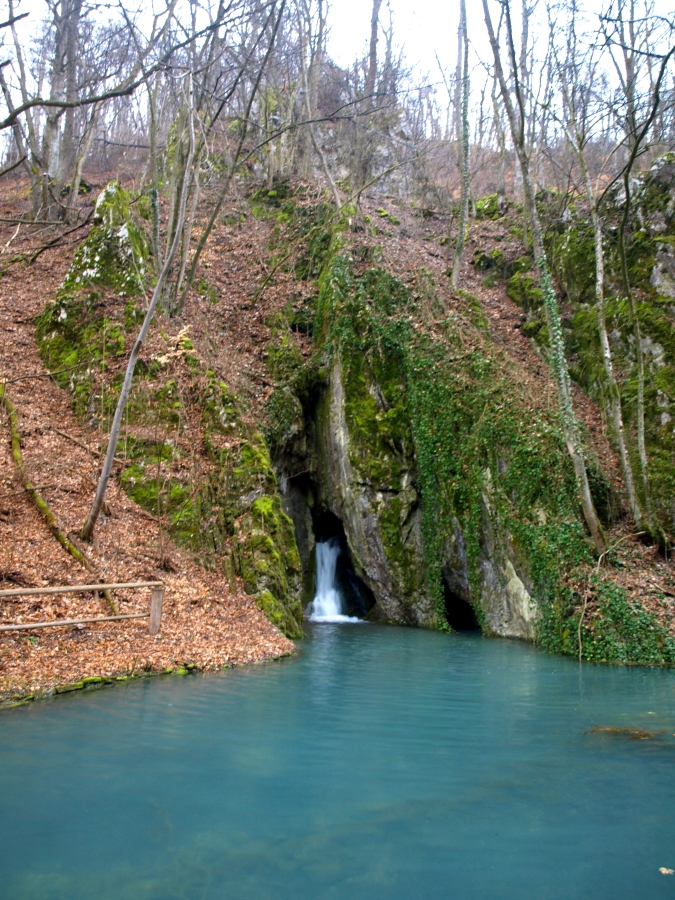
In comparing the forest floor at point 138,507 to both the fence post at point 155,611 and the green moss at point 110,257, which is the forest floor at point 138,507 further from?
the green moss at point 110,257

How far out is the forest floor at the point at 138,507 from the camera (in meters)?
8.91

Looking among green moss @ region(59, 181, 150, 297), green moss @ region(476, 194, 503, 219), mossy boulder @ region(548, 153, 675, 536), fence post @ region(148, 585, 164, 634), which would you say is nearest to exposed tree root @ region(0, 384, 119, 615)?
fence post @ region(148, 585, 164, 634)

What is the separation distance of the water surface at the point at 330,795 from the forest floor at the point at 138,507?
113cm

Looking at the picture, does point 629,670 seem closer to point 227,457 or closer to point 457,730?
point 457,730

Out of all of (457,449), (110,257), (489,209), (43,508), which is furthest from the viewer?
(489,209)

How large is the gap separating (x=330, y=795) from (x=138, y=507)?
9.30 metres

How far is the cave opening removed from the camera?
54.7 feet

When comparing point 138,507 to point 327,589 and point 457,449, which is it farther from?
point 457,449

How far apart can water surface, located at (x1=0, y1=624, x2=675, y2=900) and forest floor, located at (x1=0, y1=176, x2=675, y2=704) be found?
3.71 ft

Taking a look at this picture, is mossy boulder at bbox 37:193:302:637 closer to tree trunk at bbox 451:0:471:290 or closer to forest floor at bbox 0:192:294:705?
forest floor at bbox 0:192:294:705

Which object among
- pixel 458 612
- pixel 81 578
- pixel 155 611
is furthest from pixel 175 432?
pixel 458 612

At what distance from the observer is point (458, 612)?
1705 centimetres

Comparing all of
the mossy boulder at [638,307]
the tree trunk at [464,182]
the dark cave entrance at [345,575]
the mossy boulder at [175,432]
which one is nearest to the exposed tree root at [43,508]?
the mossy boulder at [175,432]

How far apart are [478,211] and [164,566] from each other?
70.7 feet
